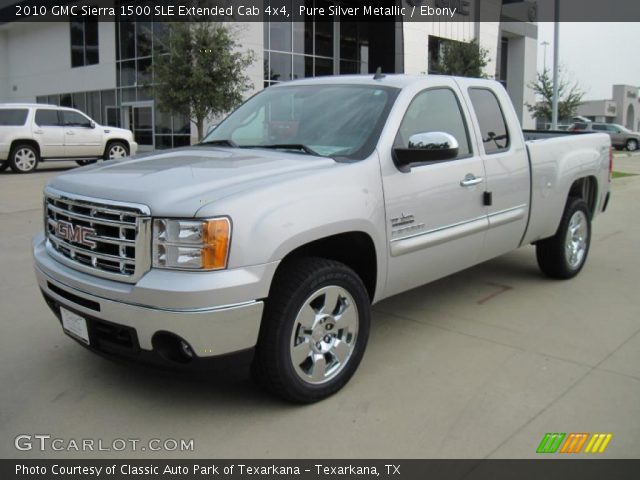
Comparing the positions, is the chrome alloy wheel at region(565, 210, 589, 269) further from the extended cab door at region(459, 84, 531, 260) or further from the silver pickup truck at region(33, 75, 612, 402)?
the silver pickup truck at region(33, 75, 612, 402)

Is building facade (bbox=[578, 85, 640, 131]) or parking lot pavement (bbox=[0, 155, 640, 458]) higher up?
building facade (bbox=[578, 85, 640, 131])

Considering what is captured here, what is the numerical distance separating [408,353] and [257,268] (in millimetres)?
1637

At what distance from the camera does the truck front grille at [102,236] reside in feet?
9.99

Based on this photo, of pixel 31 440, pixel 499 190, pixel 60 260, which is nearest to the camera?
pixel 31 440

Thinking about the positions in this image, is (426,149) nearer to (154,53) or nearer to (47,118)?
(47,118)

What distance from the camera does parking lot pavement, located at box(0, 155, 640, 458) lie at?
3.14 meters

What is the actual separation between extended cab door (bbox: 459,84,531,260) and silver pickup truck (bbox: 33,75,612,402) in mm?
Result: 17

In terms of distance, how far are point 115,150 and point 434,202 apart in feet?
55.6

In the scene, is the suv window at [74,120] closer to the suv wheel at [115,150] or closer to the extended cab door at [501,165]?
the suv wheel at [115,150]

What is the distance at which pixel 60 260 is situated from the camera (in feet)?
11.7

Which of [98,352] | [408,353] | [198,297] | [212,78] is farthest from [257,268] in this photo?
[212,78]
